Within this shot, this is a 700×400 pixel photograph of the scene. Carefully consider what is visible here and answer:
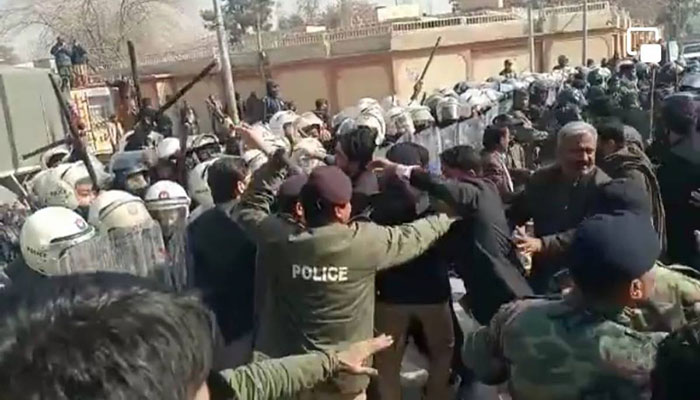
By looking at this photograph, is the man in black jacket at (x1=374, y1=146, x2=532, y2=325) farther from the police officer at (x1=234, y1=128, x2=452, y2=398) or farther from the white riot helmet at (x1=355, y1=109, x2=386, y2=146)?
the white riot helmet at (x1=355, y1=109, x2=386, y2=146)

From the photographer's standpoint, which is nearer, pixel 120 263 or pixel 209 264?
pixel 209 264

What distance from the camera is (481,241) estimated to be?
511cm

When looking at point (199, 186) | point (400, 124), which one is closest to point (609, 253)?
point (199, 186)

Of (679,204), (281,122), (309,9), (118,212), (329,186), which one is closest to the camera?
(329,186)

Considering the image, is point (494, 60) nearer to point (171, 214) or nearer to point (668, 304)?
point (171, 214)

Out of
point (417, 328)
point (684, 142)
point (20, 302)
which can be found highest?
point (20, 302)

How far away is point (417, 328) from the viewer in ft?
18.5

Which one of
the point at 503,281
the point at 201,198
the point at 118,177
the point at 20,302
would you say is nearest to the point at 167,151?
the point at 118,177

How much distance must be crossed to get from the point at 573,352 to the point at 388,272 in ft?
8.86

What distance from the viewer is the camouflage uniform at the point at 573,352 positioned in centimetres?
273

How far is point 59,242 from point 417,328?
2.15m

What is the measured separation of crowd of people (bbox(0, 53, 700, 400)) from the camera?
1762 millimetres

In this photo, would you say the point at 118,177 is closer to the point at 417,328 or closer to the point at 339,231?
the point at 417,328

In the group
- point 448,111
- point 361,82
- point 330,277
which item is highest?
point 330,277
